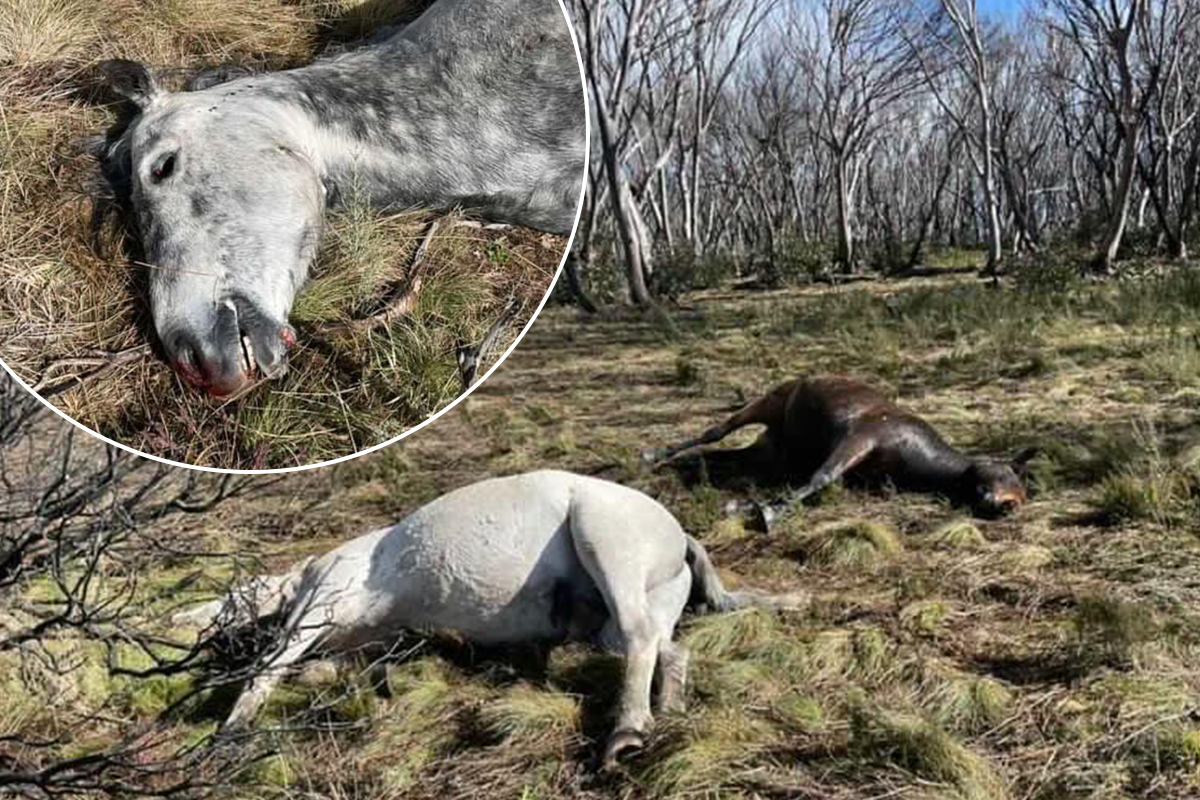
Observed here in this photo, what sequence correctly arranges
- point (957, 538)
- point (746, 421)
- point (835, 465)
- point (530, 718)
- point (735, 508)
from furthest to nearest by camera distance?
point (746, 421) < point (835, 465) < point (735, 508) < point (957, 538) < point (530, 718)

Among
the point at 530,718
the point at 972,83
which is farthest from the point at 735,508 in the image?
the point at 972,83

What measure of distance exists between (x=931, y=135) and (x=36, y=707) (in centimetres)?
4775

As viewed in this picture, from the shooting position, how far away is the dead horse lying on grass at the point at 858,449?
6.34m

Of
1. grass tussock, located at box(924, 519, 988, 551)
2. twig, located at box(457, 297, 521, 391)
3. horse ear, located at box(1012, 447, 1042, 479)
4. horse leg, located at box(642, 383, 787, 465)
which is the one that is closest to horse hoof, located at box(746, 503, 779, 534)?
grass tussock, located at box(924, 519, 988, 551)

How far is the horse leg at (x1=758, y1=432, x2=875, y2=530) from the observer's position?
21.2 feet

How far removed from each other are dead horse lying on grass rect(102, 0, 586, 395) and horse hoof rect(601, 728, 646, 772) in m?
2.45

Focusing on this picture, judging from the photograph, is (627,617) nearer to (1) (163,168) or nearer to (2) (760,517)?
(2) (760,517)

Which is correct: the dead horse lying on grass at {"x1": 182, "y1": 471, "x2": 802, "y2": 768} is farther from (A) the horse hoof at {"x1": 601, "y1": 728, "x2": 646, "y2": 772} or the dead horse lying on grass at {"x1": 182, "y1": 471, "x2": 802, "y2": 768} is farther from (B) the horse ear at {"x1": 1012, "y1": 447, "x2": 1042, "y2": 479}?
(B) the horse ear at {"x1": 1012, "y1": 447, "x2": 1042, "y2": 479}

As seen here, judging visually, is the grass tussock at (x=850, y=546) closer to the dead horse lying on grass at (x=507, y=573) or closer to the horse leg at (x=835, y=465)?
the horse leg at (x=835, y=465)

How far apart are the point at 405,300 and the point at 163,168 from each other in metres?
0.30

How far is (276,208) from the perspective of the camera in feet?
4.18

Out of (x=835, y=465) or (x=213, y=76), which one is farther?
(x=835, y=465)

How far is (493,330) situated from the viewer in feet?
5.03

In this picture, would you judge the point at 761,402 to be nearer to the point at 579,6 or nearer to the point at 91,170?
the point at 91,170
